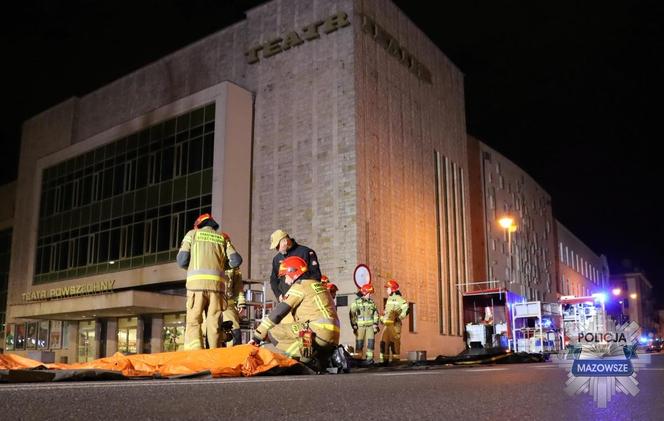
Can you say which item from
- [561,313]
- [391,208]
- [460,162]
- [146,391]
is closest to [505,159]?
[460,162]

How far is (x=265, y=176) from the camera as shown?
2955 centimetres

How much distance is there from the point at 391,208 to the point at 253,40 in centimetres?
1025

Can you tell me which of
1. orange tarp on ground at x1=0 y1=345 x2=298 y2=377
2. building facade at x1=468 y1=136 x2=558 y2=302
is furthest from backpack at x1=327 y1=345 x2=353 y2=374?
building facade at x1=468 y1=136 x2=558 y2=302

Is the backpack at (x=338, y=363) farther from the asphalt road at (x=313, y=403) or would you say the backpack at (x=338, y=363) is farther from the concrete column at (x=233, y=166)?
the concrete column at (x=233, y=166)

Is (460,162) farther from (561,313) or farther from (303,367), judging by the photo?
(303,367)

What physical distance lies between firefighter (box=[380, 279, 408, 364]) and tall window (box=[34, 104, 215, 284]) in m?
14.6

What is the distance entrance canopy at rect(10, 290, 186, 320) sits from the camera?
28.3m

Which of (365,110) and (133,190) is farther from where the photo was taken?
(133,190)

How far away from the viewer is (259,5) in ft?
103

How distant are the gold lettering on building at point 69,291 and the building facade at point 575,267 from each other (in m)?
40.7

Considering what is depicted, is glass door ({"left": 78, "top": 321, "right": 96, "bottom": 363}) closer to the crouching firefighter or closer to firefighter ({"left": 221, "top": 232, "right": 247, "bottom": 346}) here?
firefighter ({"left": 221, "top": 232, "right": 247, "bottom": 346})

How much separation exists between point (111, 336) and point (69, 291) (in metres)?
3.09

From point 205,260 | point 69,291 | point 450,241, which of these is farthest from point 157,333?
point 205,260

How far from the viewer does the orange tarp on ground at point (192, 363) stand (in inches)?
286
